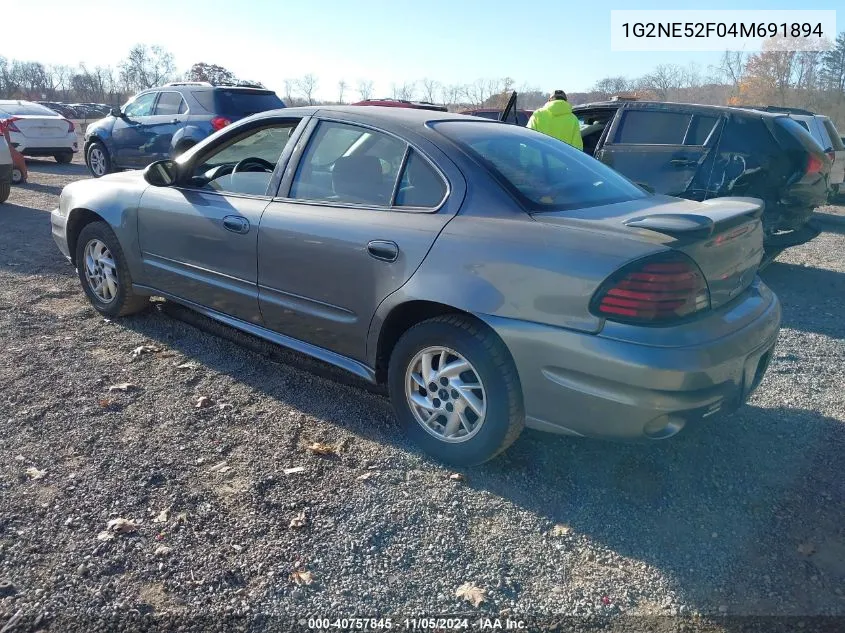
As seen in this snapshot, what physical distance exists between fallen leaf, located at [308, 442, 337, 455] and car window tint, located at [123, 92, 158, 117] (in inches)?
411

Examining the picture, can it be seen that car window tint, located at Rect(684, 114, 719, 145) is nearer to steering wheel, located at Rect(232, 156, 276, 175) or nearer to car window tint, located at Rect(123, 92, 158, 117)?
steering wheel, located at Rect(232, 156, 276, 175)

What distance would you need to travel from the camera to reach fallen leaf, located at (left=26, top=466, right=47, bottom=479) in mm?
3016

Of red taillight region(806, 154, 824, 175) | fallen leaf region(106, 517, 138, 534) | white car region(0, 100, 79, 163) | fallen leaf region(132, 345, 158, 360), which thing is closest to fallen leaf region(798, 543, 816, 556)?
fallen leaf region(106, 517, 138, 534)

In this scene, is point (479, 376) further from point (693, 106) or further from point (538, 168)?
point (693, 106)

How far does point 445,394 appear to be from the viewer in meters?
3.16

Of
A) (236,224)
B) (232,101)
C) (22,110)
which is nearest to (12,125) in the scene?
(22,110)

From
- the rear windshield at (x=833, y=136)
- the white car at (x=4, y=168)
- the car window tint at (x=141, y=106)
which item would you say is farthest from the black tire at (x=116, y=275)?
the rear windshield at (x=833, y=136)

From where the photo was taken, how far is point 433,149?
3266mm

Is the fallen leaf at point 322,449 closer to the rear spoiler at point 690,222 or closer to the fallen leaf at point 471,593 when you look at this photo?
the fallen leaf at point 471,593

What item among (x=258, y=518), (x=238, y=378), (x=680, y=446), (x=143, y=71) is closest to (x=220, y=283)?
(x=238, y=378)

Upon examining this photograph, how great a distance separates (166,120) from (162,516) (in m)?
10.1

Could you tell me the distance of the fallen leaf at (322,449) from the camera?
3303 mm

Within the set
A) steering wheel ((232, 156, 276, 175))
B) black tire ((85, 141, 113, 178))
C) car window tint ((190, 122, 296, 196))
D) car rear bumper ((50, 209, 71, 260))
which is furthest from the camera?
black tire ((85, 141, 113, 178))

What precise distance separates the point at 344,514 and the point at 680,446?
173cm
